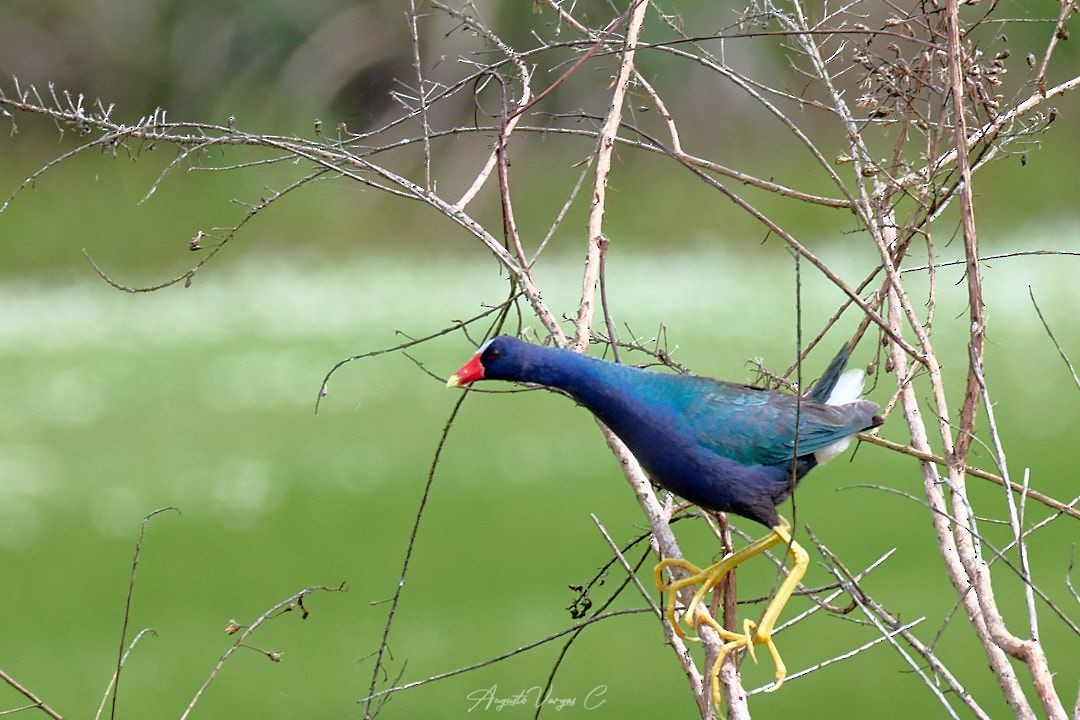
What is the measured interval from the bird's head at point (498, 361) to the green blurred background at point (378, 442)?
1.50ft

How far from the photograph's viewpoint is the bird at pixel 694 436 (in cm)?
198

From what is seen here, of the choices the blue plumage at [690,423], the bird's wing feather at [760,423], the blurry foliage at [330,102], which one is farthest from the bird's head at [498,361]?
the blurry foliage at [330,102]

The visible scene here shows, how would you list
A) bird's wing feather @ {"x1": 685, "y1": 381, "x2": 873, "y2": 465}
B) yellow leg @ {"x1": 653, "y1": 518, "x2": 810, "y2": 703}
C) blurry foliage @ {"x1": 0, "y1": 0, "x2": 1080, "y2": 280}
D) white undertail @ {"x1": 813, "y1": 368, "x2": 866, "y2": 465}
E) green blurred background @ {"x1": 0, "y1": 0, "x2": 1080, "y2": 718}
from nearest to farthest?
yellow leg @ {"x1": 653, "y1": 518, "x2": 810, "y2": 703} < bird's wing feather @ {"x1": 685, "y1": 381, "x2": 873, "y2": 465} < white undertail @ {"x1": 813, "y1": 368, "x2": 866, "y2": 465} < green blurred background @ {"x1": 0, "y1": 0, "x2": 1080, "y2": 718} < blurry foliage @ {"x1": 0, "y1": 0, "x2": 1080, "y2": 280}

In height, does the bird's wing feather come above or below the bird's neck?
below

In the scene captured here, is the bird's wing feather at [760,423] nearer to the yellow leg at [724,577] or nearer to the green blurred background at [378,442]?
the yellow leg at [724,577]

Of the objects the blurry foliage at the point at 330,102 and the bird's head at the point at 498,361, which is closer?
the bird's head at the point at 498,361

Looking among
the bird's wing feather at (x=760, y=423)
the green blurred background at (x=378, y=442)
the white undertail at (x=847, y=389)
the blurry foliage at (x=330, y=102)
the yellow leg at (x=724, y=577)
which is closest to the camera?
the yellow leg at (x=724, y=577)

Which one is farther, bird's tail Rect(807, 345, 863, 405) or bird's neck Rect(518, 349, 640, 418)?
bird's tail Rect(807, 345, 863, 405)

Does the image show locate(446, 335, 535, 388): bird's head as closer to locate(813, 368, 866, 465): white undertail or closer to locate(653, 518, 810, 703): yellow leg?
locate(653, 518, 810, 703): yellow leg

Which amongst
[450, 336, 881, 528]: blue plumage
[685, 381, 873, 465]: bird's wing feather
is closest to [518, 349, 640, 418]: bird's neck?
[450, 336, 881, 528]: blue plumage

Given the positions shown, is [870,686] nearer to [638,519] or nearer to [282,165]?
[638,519]

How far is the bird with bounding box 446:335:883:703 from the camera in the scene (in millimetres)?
1979

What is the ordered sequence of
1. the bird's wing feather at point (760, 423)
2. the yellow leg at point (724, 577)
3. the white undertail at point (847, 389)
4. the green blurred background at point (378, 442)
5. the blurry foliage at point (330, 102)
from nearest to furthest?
the yellow leg at point (724, 577) < the bird's wing feather at point (760, 423) < the white undertail at point (847, 389) < the green blurred background at point (378, 442) < the blurry foliage at point (330, 102)

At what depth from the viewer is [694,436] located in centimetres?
203
